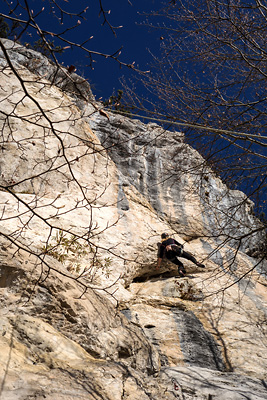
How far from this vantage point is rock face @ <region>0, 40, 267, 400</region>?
8.84 feet

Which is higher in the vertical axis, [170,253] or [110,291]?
[170,253]

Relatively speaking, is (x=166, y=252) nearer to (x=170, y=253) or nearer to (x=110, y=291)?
(x=170, y=253)

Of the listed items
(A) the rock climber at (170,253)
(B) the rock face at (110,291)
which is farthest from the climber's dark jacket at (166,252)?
(B) the rock face at (110,291)

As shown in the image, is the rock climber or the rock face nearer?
the rock face

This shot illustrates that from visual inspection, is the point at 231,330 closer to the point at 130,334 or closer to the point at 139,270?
the point at 139,270

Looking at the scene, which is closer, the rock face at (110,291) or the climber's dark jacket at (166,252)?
the rock face at (110,291)

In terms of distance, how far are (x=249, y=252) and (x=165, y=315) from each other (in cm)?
699

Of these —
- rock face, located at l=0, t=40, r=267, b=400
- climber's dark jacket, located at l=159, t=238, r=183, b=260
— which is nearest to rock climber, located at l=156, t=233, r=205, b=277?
A: climber's dark jacket, located at l=159, t=238, r=183, b=260

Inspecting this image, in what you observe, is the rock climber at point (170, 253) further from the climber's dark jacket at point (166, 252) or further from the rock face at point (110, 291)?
the rock face at point (110, 291)

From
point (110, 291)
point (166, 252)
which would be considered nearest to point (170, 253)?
point (166, 252)

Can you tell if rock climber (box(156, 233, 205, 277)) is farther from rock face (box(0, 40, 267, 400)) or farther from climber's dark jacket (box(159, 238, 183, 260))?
rock face (box(0, 40, 267, 400))

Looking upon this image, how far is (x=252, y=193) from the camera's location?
4801 millimetres

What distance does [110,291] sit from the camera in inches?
255

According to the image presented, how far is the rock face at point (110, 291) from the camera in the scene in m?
2.69
